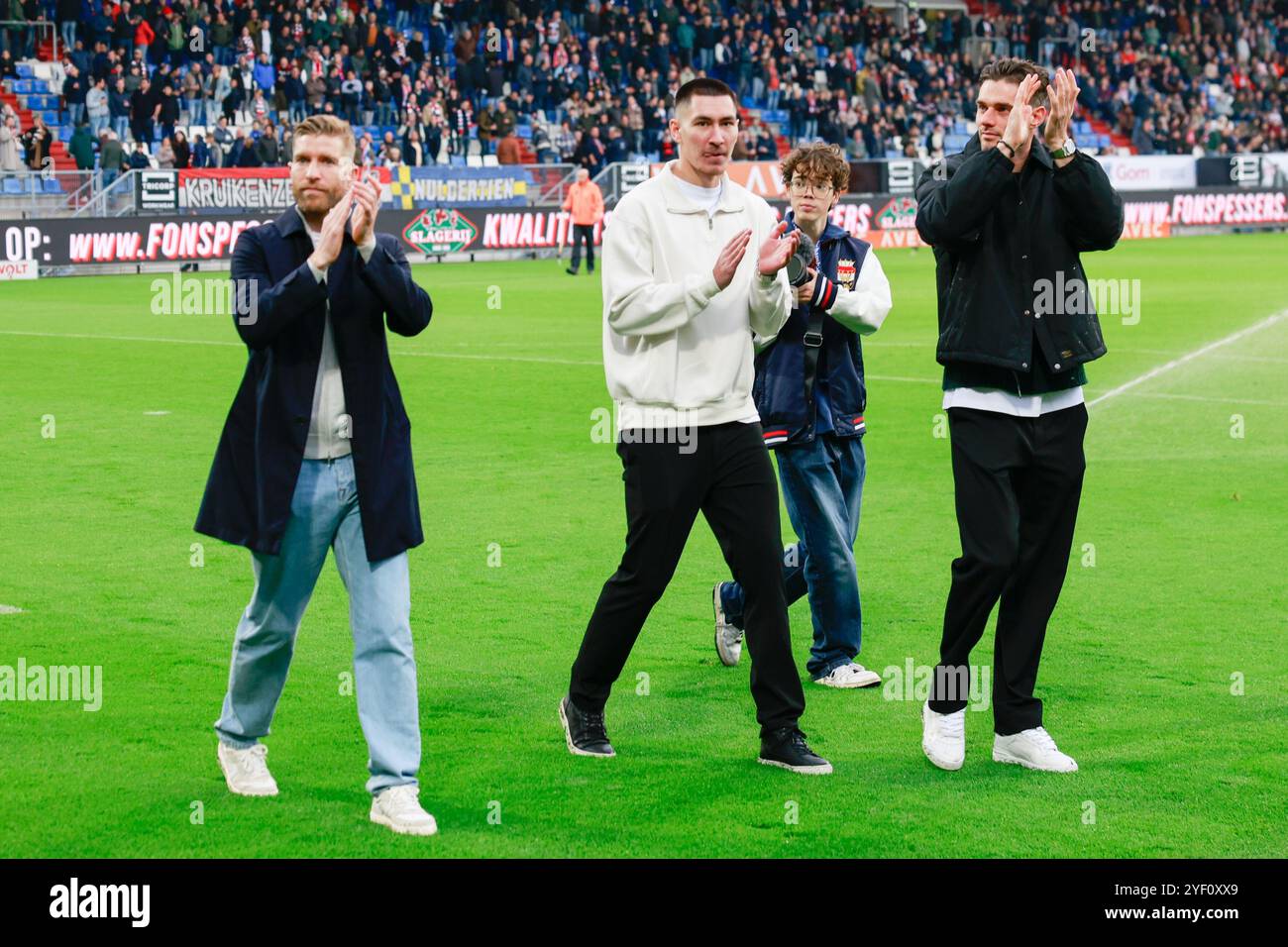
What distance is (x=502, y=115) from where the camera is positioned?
42.8 metres

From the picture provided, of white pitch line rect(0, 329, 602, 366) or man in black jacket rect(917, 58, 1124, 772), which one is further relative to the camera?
white pitch line rect(0, 329, 602, 366)

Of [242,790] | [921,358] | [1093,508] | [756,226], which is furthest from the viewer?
[921,358]

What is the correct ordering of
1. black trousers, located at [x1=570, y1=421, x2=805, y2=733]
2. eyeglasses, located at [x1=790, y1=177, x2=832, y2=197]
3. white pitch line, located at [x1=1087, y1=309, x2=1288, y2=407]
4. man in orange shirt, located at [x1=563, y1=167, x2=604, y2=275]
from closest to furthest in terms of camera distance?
black trousers, located at [x1=570, y1=421, x2=805, y2=733] < eyeglasses, located at [x1=790, y1=177, x2=832, y2=197] < white pitch line, located at [x1=1087, y1=309, x2=1288, y2=407] < man in orange shirt, located at [x1=563, y1=167, x2=604, y2=275]

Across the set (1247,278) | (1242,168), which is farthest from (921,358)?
(1242,168)

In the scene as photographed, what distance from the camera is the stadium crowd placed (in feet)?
125

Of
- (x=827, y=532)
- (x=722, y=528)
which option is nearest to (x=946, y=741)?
(x=722, y=528)

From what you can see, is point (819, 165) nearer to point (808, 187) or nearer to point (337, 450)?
point (808, 187)

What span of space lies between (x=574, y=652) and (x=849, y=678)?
4.20 ft

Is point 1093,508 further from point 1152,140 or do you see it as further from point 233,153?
point 1152,140

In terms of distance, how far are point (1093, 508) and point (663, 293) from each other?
20.7ft

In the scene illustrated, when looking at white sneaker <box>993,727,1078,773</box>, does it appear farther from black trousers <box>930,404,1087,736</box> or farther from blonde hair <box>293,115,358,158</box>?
blonde hair <box>293,115,358,158</box>

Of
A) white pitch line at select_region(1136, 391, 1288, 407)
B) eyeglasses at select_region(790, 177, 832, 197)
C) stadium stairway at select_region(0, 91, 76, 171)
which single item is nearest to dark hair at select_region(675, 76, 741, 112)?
eyeglasses at select_region(790, 177, 832, 197)

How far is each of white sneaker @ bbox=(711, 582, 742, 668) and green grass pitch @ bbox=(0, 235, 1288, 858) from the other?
69mm

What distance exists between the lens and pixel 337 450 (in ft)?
18.3
